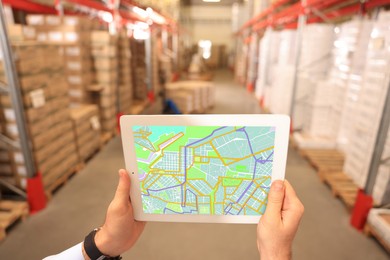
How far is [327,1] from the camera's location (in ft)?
17.5

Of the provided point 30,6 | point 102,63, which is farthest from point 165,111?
point 30,6

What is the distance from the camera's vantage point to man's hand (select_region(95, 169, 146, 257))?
3.72 feet

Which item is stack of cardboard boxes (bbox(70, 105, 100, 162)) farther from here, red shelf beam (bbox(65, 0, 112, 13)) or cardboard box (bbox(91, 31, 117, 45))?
red shelf beam (bbox(65, 0, 112, 13))

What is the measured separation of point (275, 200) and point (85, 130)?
4563mm

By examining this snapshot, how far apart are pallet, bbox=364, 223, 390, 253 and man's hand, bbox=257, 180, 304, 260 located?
2609 mm

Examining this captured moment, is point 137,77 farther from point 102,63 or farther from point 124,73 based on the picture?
point 102,63

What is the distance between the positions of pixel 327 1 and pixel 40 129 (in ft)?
17.3

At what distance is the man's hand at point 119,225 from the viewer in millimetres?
1133

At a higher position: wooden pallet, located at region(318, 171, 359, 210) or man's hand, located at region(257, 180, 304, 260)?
man's hand, located at region(257, 180, 304, 260)

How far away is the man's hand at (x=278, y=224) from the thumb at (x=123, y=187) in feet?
1.76

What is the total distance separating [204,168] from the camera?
1142 millimetres

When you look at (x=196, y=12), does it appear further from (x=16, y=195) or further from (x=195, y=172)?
(x=195, y=172)

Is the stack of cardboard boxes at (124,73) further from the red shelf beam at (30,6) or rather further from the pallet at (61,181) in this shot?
the pallet at (61,181)

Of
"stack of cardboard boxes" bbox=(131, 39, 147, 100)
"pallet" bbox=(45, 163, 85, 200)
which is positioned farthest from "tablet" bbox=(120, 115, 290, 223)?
"stack of cardboard boxes" bbox=(131, 39, 147, 100)
